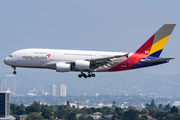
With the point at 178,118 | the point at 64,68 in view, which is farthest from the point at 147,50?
the point at 178,118

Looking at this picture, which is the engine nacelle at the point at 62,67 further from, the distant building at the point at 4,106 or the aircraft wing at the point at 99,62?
the distant building at the point at 4,106

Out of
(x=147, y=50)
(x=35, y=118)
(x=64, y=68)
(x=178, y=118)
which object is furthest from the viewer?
(x=35, y=118)

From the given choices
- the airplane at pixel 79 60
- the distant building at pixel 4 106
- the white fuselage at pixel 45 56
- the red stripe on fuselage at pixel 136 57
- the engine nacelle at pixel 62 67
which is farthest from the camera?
the distant building at pixel 4 106

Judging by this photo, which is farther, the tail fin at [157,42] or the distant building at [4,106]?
the distant building at [4,106]

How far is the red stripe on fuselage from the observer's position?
72.9m

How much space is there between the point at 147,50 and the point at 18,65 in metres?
26.1

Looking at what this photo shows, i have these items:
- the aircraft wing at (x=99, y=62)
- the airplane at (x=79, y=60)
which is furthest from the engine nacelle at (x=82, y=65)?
the aircraft wing at (x=99, y=62)

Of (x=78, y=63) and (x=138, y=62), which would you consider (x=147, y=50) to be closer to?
(x=138, y=62)

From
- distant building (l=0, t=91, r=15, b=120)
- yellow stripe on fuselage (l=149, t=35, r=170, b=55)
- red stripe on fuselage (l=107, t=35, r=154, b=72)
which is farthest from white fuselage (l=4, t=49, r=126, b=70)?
distant building (l=0, t=91, r=15, b=120)

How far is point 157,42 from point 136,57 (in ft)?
19.7

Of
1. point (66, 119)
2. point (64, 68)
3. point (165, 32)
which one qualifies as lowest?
point (66, 119)

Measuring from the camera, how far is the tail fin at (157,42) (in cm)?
7525

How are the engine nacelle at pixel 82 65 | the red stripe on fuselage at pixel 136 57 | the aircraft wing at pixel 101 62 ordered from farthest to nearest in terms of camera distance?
the red stripe on fuselage at pixel 136 57 → the engine nacelle at pixel 82 65 → the aircraft wing at pixel 101 62

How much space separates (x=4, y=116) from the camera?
16600 cm
